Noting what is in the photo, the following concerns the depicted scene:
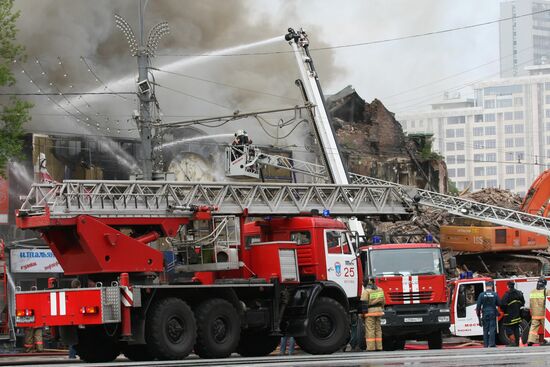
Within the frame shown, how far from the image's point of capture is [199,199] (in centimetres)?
2128

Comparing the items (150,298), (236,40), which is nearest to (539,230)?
(236,40)

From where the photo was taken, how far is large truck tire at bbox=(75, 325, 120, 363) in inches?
762

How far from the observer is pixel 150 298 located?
18.1 metres

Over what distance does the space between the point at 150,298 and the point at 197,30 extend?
3553 cm

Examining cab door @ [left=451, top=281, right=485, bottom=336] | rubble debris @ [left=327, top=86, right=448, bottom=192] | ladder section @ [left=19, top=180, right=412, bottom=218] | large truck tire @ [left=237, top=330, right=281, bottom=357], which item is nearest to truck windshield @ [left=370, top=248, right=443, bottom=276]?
ladder section @ [left=19, top=180, right=412, bottom=218]

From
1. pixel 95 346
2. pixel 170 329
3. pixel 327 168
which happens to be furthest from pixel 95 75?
pixel 170 329

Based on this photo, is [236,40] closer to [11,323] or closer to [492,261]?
[492,261]

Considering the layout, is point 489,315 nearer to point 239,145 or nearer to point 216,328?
point 216,328

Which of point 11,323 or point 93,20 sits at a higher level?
point 93,20

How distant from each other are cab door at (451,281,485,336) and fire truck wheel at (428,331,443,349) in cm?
528

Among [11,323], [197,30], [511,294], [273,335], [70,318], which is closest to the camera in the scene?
[70,318]

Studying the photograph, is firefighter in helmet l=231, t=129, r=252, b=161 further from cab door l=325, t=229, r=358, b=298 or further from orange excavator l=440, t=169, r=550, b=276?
orange excavator l=440, t=169, r=550, b=276

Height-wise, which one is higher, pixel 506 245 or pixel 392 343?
pixel 506 245

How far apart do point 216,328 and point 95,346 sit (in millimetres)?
2301
